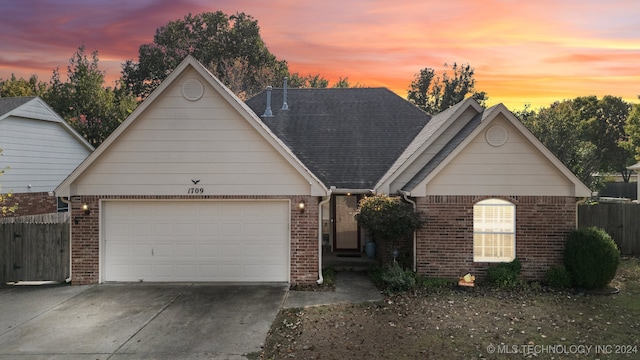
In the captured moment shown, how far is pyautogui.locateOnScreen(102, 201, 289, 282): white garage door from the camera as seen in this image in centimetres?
1137

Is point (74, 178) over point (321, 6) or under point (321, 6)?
under

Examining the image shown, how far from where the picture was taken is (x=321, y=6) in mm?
14062

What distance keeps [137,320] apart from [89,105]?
2649 cm

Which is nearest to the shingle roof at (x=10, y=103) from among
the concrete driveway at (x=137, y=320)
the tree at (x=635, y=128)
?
the concrete driveway at (x=137, y=320)

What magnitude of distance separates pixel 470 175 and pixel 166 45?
121 feet

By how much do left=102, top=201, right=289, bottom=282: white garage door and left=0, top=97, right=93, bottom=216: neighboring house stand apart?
7.86 m

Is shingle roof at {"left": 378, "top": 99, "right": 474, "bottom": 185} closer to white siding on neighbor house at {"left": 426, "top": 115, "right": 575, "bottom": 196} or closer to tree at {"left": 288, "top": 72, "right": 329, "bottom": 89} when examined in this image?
white siding on neighbor house at {"left": 426, "top": 115, "right": 575, "bottom": 196}

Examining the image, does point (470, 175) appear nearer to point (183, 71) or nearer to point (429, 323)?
point (429, 323)

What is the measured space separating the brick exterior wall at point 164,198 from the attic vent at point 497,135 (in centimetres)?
541

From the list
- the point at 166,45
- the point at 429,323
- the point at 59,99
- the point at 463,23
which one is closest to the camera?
the point at 429,323

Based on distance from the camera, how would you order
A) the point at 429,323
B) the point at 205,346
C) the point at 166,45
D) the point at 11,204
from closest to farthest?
the point at 205,346 < the point at 429,323 < the point at 11,204 < the point at 166,45

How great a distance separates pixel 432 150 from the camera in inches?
503

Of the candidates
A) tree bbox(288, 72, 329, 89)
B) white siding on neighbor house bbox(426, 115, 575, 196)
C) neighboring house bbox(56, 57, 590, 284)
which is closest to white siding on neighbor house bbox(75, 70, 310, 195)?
neighboring house bbox(56, 57, 590, 284)

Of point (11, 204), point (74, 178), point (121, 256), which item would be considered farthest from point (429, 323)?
point (11, 204)
